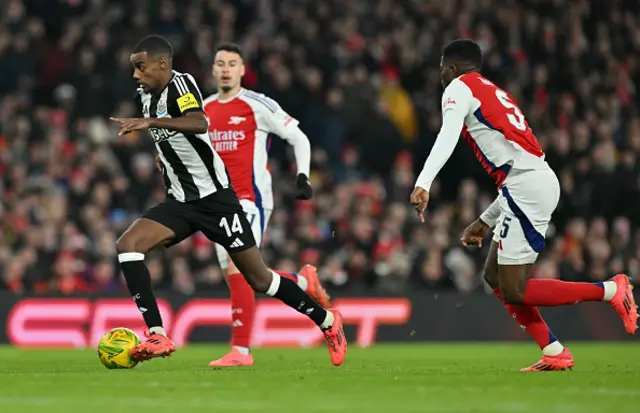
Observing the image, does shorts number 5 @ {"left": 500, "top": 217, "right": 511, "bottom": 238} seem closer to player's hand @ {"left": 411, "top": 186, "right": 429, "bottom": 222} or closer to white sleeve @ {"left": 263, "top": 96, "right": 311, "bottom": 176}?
player's hand @ {"left": 411, "top": 186, "right": 429, "bottom": 222}

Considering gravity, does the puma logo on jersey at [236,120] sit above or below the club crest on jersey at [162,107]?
below

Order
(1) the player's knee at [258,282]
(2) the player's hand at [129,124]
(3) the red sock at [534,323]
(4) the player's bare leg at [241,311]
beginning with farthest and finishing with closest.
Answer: (4) the player's bare leg at [241,311]
(1) the player's knee at [258,282]
(3) the red sock at [534,323]
(2) the player's hand at [129,124]

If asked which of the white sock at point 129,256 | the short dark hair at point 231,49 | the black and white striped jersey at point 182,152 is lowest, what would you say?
the white sock at point 129,256

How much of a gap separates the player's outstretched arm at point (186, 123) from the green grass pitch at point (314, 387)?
5.33 ft

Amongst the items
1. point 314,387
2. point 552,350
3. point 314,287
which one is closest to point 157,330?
point 314,387

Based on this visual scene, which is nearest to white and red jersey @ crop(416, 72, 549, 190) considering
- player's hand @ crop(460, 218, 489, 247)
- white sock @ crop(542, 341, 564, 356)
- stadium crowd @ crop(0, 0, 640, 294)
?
player's hand @ crop(460, 218, 489, 247)

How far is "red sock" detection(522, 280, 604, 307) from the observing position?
9219 millimetres

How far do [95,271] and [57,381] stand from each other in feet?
25.9

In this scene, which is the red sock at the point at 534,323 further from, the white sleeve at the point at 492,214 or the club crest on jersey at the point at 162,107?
the club crest on jersey at the point at 162,107

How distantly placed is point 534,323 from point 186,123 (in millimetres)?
2777

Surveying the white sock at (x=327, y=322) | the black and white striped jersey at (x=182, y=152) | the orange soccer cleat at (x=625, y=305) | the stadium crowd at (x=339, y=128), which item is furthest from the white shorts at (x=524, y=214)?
the stadium crowd at (x=339, y=128)

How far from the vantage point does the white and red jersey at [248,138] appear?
10.9 m

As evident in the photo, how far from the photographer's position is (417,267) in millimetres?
17062

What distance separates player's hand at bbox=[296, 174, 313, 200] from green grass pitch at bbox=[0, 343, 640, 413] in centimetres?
130
